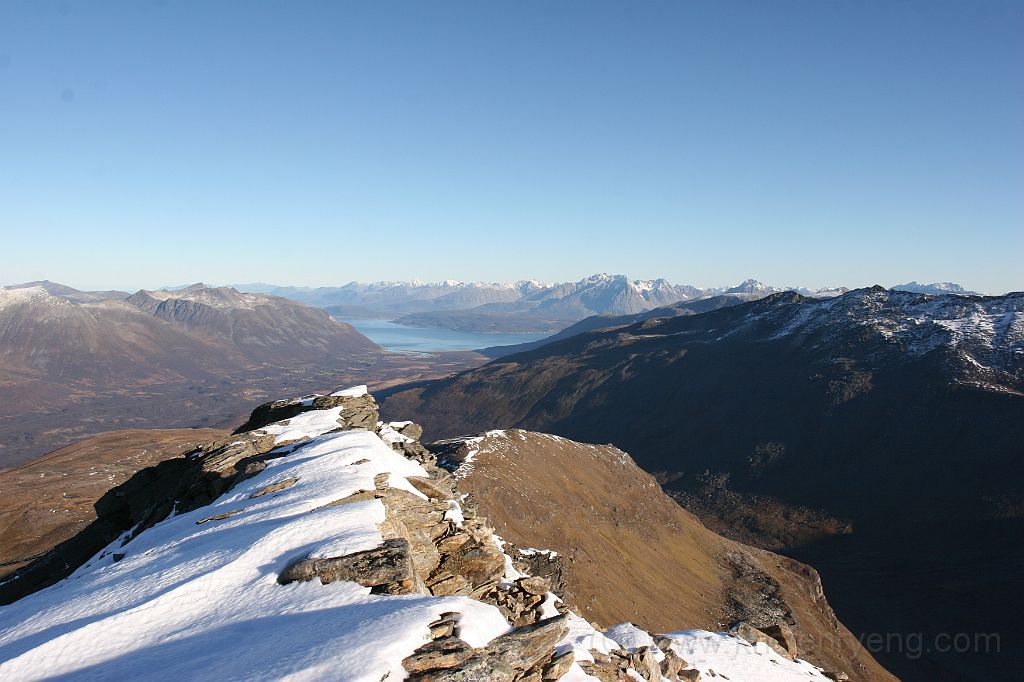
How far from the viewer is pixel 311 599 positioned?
13.7m

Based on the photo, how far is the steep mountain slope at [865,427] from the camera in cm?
7219

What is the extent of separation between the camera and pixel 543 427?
568 feet

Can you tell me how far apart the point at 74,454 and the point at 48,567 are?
90.1 metres

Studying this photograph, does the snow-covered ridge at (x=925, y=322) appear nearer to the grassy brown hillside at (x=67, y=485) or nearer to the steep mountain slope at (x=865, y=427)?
the steep mountain slope at (x=865, y=427)

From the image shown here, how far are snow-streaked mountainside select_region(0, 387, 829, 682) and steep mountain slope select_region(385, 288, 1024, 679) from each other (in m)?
64.5

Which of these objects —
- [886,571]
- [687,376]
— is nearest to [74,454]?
[886,571]

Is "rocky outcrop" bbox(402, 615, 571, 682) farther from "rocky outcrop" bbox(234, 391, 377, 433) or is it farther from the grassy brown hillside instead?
the grassy brown hillside

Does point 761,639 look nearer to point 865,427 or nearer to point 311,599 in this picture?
point 311,599

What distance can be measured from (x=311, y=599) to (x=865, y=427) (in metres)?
138

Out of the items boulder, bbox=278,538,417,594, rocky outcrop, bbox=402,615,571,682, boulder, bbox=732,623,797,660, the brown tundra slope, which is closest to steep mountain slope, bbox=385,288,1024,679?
the brown tundra slope

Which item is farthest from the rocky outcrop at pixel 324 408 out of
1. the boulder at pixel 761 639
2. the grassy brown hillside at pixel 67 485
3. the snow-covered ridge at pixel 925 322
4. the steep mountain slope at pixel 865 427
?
the snow-covered ridge at pixel 925 322

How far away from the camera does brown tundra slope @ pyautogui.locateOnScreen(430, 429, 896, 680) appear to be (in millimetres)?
48969

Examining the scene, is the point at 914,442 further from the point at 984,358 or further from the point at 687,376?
the point at 687,376

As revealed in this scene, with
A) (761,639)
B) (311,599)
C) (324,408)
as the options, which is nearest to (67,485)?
(324,408)
